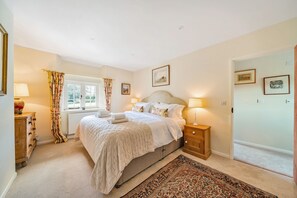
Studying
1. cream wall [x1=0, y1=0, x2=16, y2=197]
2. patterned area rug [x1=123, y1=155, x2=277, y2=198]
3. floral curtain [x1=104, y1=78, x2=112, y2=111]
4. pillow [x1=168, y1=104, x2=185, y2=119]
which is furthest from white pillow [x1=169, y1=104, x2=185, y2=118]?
cream wall [x1=0, y1=0, x2=16, y2=197]

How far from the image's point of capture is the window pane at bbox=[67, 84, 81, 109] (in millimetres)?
3716

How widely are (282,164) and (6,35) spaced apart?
497cm

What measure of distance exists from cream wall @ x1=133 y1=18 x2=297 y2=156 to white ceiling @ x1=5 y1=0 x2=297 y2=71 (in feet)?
0.60

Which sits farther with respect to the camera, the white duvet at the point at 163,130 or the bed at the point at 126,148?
the white duvet at the point at 163,130

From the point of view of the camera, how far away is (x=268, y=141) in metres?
2.78

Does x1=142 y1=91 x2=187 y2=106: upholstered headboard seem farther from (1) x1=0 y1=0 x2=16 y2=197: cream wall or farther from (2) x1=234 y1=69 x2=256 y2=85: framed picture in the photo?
(1) x1=0 y1=0 x2=16 y2=197: cream wall

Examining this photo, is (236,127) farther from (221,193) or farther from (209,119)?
(221,193)

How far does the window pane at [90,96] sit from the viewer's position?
13.4 ft

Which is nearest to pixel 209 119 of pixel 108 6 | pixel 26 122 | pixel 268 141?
pixel 268 141

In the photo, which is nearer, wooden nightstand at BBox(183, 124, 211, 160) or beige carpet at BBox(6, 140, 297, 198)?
beige carpet at BBox(6, 140, 297, 198)

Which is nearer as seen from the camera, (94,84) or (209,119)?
(209,119)

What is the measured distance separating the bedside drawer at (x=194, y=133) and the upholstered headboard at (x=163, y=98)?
2.70 ft

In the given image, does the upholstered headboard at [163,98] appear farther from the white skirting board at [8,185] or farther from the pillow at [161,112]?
the white skirting board at [8,185]

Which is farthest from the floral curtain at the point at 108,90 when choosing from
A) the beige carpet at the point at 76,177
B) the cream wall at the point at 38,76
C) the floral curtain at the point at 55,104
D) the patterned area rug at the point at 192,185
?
the patterned area rug at the point at 192,185
